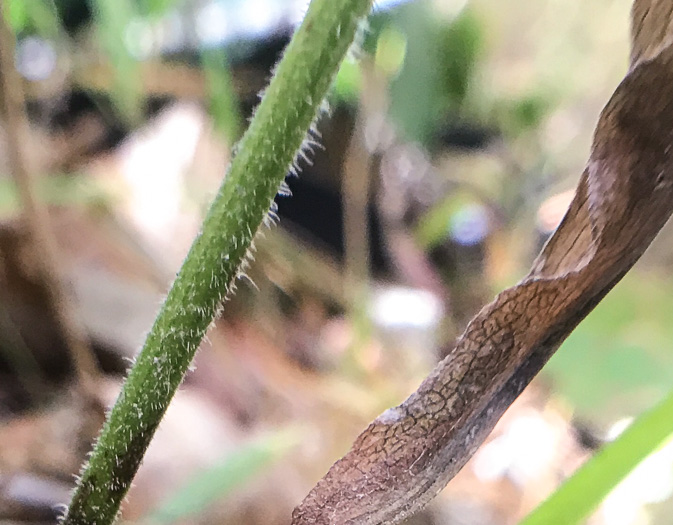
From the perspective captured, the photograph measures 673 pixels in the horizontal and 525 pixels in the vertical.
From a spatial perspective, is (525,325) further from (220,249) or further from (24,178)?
(24,178)

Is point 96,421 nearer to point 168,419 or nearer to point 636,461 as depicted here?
point 168,419

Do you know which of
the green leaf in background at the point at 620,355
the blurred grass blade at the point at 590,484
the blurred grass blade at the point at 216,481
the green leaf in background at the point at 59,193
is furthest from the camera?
the green leaf in background at the point at 59,193

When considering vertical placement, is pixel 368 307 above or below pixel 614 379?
above

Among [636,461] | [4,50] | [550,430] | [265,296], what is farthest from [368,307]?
[636,461]

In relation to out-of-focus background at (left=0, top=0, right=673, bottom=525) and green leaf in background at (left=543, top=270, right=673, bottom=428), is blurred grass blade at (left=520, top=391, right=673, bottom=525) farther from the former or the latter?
green leaf in background at (left=543, top=270, right=673, bottom=428)

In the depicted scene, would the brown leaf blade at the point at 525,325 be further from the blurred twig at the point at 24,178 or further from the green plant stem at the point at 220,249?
the blurred twig at the point at 24,178

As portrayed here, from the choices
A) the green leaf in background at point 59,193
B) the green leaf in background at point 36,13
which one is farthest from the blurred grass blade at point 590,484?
the green leaf in background at point 36,13
